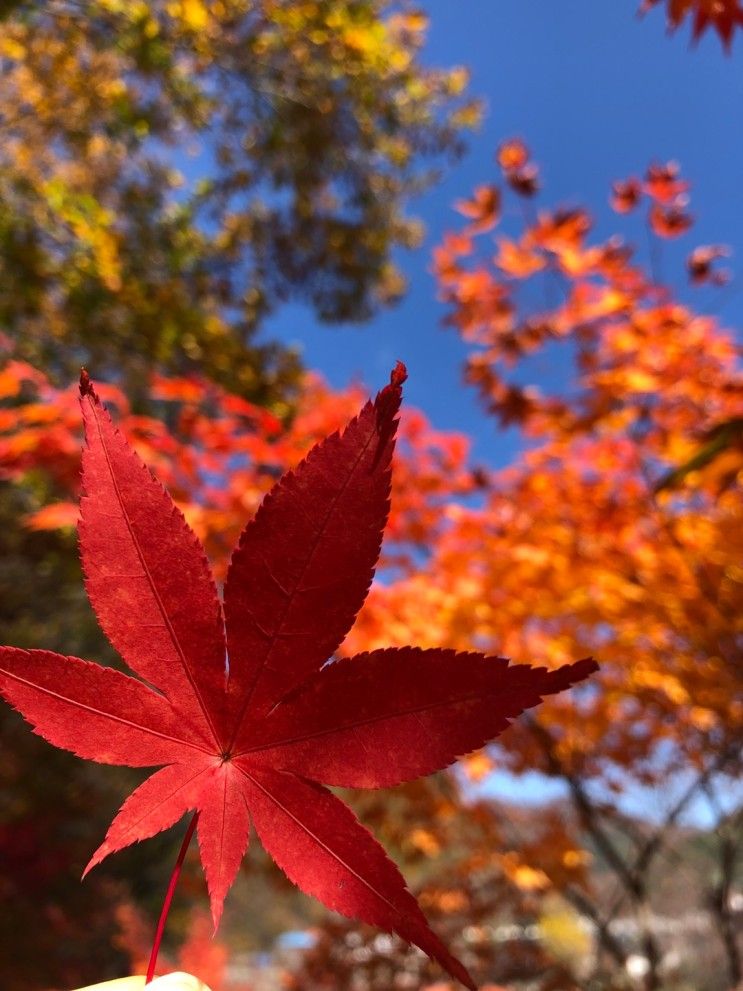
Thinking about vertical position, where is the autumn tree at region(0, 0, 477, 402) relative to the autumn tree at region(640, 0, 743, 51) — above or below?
above

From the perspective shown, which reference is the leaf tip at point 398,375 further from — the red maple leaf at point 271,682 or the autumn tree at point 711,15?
the autumn tree at point 711,15

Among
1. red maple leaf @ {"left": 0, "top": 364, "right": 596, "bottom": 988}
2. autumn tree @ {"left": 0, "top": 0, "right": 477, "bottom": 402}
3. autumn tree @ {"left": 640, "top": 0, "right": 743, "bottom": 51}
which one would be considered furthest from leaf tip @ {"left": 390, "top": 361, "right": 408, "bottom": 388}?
autumn tree @ {"left": 0, "top": 0, "right": 477, "bottom": 402}

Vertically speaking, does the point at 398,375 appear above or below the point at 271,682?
above

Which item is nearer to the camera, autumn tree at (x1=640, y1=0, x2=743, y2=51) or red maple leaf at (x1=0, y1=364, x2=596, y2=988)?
red maple leaf at (x1=0, y1=364, x2=596, y2=988)

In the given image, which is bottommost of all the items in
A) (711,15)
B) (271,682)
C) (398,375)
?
(271,682)

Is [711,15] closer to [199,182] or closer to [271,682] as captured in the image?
[271,682]

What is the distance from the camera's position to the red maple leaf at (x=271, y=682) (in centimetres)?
44

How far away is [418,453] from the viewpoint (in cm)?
387

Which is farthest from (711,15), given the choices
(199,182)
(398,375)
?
(199,182)

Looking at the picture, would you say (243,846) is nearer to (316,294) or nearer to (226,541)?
Result: (226,541)

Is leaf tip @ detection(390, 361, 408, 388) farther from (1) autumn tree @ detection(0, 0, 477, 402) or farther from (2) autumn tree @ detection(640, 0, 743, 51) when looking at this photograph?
(1) autumn tree @ detection(0, 0, 477, 402)

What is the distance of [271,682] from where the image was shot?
18.6 inches

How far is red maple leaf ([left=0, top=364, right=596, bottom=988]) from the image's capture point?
1.44 feet

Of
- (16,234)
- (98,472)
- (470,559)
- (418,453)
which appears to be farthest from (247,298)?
(98,472)
